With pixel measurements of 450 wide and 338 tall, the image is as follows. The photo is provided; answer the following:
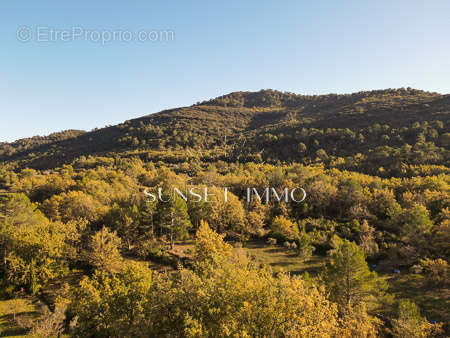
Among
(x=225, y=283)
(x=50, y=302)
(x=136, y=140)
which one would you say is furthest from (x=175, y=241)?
(x=136, y=140)

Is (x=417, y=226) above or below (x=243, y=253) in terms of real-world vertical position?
above

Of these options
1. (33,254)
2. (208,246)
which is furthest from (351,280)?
(33,254)

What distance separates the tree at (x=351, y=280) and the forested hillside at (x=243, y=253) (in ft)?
0.39

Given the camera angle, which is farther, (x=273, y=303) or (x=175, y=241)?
(x=175, y=241)

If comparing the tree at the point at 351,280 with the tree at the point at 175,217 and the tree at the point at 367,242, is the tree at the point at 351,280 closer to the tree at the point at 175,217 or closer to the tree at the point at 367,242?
the tree at the point at 367,242

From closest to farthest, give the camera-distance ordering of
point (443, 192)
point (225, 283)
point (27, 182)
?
point (225, 283) < point (443, 192) < point (27, 182)

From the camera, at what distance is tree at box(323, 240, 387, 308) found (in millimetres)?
23197

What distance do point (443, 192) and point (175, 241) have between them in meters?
56.2

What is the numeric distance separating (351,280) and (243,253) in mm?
16962

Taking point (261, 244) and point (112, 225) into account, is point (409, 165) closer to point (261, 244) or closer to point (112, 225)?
point (261, 244)

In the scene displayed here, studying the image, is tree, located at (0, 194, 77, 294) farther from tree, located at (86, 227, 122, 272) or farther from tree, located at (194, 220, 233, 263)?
tree, located at (194, 220, 233, 263)

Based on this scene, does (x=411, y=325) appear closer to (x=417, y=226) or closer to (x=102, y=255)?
(x=417, y=226)

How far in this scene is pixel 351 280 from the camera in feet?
77.5

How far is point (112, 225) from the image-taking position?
1617 inches
